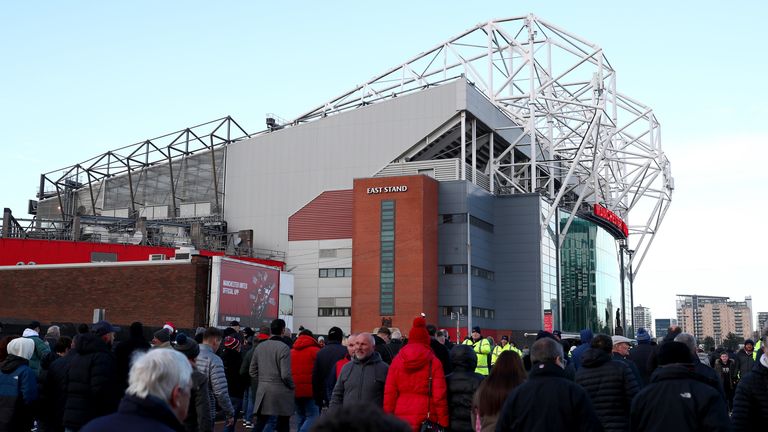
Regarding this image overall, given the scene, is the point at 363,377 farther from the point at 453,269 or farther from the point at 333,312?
the point at 333,312

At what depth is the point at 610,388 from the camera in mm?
7977

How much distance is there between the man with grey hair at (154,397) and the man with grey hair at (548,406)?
2879 millimetres

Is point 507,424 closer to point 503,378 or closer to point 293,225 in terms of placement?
point 503,378

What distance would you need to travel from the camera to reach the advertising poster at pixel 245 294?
145 ft

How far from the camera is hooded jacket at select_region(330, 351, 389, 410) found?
9047 mm

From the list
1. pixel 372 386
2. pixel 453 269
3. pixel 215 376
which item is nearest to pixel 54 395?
pixel 215 376

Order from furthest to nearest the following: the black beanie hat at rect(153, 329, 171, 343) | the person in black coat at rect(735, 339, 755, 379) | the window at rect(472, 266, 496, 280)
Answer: the window at rect(472, 266, 496, 280), the person in black coat at rect(735, 339, 755, 379), the black beanie hat at rect(153, 329, 171, 343)

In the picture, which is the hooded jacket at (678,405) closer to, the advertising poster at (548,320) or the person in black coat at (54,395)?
the person in black coat at (54,395)

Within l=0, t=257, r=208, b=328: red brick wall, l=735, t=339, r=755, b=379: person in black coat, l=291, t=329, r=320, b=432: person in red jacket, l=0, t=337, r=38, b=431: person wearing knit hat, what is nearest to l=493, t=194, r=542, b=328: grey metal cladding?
l=0, t=257, r=208, b=328: red brick wall

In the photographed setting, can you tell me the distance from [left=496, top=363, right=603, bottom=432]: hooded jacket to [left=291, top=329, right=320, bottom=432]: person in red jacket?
6.75m

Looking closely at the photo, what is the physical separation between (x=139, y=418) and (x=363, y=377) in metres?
5.62

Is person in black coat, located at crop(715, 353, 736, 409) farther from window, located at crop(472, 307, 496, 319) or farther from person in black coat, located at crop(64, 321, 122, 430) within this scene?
window, located at crop(472, 307, 496, 319)

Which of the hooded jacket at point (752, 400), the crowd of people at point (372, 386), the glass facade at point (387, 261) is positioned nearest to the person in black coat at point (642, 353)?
the crowd of people at point (372, 386)

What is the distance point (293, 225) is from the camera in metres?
62.2
